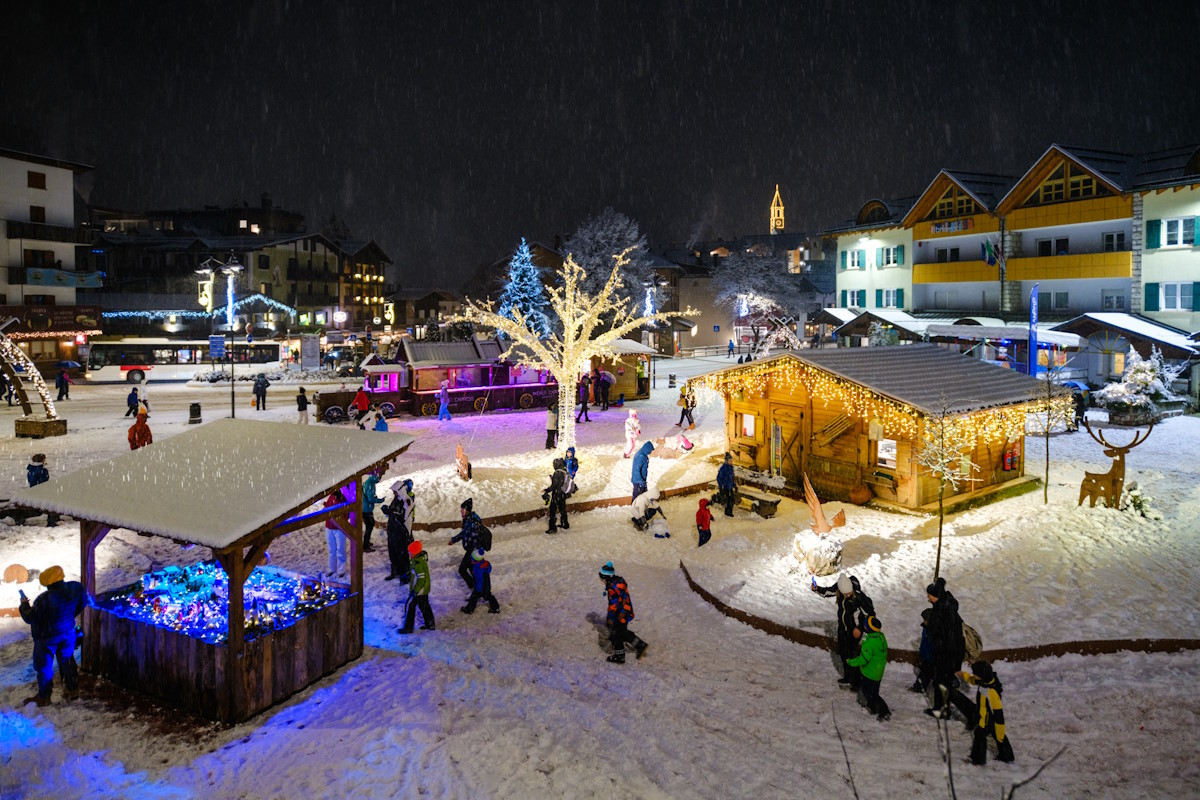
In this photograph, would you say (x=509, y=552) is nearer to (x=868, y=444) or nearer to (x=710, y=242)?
(x=868, y=444)

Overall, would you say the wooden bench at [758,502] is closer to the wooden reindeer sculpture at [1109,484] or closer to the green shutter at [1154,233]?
the wooden reindeer sculpture at [1109,484]

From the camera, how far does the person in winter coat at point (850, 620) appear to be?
30.5ft

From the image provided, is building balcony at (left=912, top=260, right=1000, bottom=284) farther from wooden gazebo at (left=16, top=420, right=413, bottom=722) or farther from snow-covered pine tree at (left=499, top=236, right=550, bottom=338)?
wooden gazebo at (left=16, top=420, right=413, bottom=722)

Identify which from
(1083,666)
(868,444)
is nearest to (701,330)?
(868,444)

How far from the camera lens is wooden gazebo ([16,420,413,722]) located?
8359mm

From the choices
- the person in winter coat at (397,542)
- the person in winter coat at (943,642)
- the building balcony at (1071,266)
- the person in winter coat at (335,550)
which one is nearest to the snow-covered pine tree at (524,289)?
the building balcony at (1071,266)

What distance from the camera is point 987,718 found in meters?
7.79

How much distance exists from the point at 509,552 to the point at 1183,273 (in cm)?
3331

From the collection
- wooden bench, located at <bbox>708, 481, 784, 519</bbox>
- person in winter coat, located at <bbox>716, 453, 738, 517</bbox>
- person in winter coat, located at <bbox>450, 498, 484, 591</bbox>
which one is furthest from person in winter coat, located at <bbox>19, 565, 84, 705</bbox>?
wooden bench, located at <bbox>708, 481, 784, 519</bbox>

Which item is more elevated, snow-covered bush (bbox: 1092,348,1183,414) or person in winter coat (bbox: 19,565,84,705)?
snow-covered bush (bbox: 1092,348,1183,414)

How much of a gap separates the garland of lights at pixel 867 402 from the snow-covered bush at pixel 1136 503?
9.52 ft

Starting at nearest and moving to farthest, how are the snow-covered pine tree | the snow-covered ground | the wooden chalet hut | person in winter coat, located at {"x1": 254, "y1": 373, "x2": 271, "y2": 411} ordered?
1. the snow-covered ground
2. the wooden chalet hut
3. person in winter coat, located at {"x1": 254, "y1": 373, "x2": 271, "y2": 411}
4. the snow-covered pine tree

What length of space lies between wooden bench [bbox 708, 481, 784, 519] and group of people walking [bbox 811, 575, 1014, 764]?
23.6ft

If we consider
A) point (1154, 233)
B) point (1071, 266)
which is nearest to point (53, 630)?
point (1154, 233)
